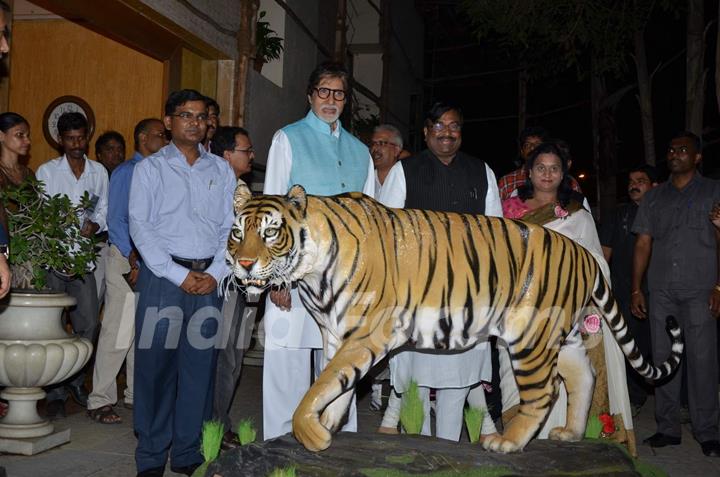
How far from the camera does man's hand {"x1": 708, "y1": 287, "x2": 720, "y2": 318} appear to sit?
4.86 metres

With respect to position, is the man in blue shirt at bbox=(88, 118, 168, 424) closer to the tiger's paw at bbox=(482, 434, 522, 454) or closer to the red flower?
the tiger's paw at bbox=(482, 434, 522, 454)

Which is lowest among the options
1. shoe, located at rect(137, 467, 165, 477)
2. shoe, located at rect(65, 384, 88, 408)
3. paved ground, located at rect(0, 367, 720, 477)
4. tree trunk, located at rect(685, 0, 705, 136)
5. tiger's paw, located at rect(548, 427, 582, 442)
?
paved ground, located at rect(0, 367, 720, 477)

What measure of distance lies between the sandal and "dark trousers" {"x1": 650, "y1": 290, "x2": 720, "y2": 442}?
3.55 meters

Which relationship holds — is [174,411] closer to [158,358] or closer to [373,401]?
[158,358]

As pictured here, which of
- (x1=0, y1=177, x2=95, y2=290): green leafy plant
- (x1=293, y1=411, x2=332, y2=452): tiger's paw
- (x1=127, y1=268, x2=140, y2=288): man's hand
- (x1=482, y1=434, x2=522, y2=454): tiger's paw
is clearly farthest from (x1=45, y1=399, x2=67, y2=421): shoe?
(x1=482, y1=434, x2=522, y2=454): tiger's paw

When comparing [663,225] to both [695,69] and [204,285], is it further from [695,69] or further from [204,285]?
[695,69]

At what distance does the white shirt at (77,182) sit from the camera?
5.46 m

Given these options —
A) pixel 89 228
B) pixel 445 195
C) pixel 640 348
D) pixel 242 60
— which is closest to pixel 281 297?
pixel 445 195

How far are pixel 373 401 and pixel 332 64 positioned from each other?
3075 mm

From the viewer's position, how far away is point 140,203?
3682 millimetres

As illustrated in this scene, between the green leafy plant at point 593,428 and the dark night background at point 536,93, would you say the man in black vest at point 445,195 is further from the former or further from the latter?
the dark night background at point 536,93

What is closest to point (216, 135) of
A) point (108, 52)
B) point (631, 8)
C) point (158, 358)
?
point (158, 358)

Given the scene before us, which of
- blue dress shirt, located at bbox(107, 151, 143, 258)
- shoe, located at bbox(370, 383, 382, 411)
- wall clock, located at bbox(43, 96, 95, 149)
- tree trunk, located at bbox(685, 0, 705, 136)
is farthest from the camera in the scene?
wall clock, located at bbox(43, 96, 95, 149)

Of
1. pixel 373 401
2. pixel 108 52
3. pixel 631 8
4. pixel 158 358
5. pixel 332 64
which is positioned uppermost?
pixel 631 8
